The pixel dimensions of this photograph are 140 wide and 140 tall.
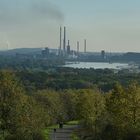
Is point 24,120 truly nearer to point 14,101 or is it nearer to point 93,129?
point 14,101

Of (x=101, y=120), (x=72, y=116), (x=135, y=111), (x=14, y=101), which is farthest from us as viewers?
(x=72, y=116)

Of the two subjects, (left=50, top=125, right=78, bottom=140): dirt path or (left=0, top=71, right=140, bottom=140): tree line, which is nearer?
(left=0, top=71, right=140, bottom=140): tree line

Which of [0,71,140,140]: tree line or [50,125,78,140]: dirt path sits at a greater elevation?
[0,71,140,140]: tree line

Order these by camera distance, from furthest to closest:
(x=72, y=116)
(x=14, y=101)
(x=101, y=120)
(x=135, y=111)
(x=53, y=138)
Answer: (x=72, y=116) < (x=53, y=138) < (x=101, y=120) < (x=135, y=111) < (x=14, y=101)

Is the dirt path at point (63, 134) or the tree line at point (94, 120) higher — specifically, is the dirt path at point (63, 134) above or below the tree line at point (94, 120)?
below

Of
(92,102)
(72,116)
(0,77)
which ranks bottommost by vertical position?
(72,116)

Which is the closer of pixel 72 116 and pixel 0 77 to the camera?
→ pixel 0 77

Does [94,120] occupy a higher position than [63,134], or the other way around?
[94,120]

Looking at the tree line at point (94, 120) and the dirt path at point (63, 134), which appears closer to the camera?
the tree line at point (94, 120)

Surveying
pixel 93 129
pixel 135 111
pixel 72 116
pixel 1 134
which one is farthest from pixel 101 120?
pixel 72 116

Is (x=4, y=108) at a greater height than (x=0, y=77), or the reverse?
(x=0, y=77)

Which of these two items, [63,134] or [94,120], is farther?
[63,134]
